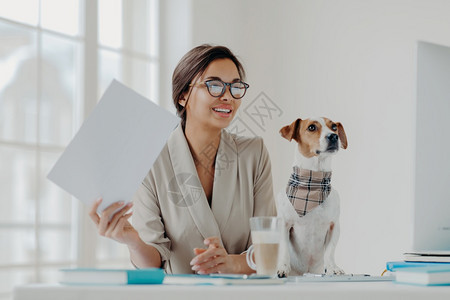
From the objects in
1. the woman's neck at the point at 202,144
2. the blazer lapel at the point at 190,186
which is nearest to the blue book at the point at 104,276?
the blazer lapel at the point at 190,186

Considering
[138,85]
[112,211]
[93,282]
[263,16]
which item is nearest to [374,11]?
[263,16]

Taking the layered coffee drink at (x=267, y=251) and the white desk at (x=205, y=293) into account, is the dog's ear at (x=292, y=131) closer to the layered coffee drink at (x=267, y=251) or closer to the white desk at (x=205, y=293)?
the layered coffee drink at (x=267, y=251)

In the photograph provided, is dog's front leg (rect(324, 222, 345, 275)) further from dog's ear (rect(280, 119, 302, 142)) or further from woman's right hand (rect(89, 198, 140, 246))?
woman's right hand (rect(89, 198, 140, 246))

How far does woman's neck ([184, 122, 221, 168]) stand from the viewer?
1935mm

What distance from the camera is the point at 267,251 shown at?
108 cm

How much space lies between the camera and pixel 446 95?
1287 mm

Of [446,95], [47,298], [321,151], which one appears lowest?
[47,298]

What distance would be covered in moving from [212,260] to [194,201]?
406 millimetres

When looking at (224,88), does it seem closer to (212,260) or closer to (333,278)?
(212,260)

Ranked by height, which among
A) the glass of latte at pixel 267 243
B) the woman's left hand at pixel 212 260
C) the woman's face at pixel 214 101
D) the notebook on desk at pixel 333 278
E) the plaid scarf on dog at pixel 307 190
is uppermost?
the woman's face at pixel 214 101

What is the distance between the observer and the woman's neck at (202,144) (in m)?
1.93

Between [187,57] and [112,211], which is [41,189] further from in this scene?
[112,211]

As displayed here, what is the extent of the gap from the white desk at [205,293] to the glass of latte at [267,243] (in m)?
0.21

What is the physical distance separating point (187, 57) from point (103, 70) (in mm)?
1507
